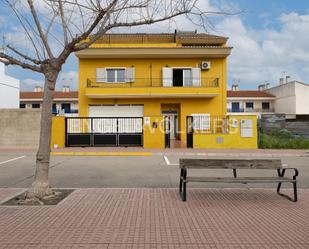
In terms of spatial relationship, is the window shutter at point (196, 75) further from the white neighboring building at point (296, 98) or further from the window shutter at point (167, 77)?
the white neighboring building at point (296, 98)

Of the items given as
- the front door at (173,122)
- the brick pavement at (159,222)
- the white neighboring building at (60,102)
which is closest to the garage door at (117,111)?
the front door at (173,122)

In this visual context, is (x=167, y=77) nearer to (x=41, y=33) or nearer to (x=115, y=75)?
(x=115, y=75)

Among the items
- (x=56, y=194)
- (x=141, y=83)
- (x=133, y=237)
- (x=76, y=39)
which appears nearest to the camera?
(x=133, y=237)

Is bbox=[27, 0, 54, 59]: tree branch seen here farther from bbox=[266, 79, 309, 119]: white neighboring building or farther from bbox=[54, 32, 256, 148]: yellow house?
bbox=[266, 79, 309, 119]: white neighboring building

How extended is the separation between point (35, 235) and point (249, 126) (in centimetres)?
1774

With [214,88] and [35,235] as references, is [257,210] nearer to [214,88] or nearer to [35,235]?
[35,235]

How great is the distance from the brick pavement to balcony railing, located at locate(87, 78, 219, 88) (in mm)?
20330

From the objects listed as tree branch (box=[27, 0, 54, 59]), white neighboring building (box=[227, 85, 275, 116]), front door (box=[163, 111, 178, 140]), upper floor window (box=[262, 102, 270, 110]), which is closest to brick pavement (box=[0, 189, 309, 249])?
tree branch (box=[27, 0, 54, 59])

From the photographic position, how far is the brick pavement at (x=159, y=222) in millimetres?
4730

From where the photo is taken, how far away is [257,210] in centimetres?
649

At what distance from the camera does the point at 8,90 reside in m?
35.2

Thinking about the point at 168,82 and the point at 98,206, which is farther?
the point at 168,82

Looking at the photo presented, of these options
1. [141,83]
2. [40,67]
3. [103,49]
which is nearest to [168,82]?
[141,83]

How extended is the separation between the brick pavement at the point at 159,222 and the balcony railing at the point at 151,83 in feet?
66.7
